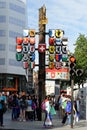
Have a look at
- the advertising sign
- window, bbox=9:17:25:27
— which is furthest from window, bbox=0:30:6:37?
the advertising sign

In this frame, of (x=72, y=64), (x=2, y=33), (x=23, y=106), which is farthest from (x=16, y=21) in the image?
(x=72, y=64)

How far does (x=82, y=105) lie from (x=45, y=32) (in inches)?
270

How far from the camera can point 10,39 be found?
3615 inches

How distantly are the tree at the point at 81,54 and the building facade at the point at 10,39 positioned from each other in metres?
24.3

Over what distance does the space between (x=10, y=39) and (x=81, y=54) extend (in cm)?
2750

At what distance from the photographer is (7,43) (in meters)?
91.2

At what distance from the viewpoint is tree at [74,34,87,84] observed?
66938 millimetres

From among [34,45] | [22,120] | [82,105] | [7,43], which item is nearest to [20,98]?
[22,120]

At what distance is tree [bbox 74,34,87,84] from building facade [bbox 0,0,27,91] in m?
24.3

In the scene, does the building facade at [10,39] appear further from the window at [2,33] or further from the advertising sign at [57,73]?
the advertising sign at [57,73]

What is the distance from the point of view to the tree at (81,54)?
66.9 metres

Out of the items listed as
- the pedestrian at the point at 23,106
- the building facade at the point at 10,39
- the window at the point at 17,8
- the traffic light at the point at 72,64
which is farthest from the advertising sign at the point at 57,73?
the window at the point at 17,8

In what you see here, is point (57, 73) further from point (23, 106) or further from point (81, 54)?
point (81, 54)

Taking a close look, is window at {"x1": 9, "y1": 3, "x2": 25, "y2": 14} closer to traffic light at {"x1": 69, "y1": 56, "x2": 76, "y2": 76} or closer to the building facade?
the building facade
